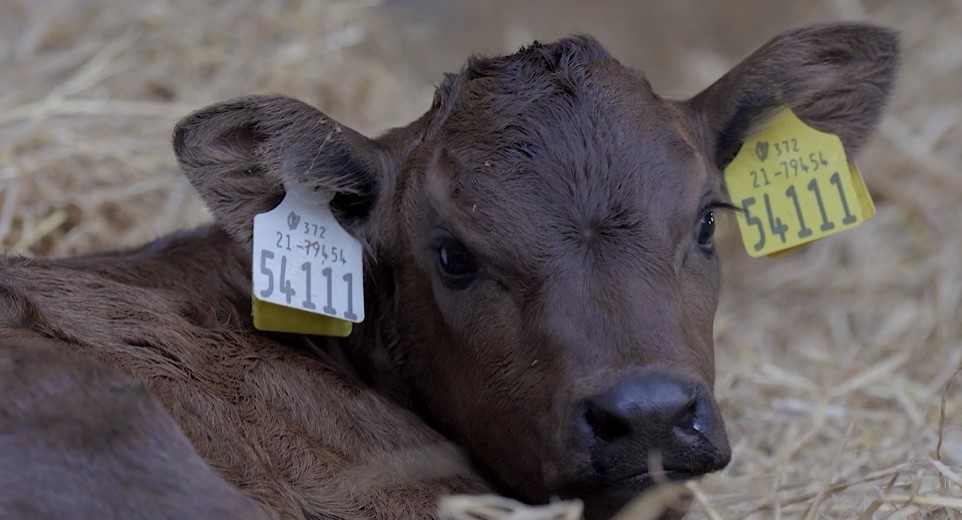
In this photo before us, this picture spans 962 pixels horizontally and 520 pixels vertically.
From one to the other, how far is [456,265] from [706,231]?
0.77 m

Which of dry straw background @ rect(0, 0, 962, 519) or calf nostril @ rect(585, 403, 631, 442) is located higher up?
dry straw background @ rect(0, 0, 962, 519)

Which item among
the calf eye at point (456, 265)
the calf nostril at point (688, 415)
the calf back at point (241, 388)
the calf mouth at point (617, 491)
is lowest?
the calf mouth at point (617, 491)

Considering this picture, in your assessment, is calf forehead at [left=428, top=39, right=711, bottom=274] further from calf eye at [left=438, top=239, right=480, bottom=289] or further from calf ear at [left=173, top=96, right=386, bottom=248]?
calf ear at [left=173, top=96, right=386, bottom=248]

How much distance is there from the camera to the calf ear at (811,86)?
4.29m

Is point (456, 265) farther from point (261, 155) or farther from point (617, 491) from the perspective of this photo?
point (617, 491)

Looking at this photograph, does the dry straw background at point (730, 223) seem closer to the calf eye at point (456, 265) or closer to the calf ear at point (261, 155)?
the calf eye at point (456, 265)

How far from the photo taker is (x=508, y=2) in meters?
11.5

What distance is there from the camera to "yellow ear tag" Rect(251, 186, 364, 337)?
377 centimetres

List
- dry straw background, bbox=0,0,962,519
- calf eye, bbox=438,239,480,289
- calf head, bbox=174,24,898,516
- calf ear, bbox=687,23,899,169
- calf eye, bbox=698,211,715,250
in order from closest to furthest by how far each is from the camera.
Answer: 1. calf head, bbox=174,24,898,516
2. calf eye, bbox=438,239,480,289
3. calf eye, bbox=698,211,715,250
4. calf ear, bbox=687,23,899,169
5. dry straw background, bbox=0,0,962,519

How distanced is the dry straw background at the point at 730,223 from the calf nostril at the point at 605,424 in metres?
0.61

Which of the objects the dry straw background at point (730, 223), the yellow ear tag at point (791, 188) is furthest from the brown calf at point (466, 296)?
the dry straw background at point (730, 223)

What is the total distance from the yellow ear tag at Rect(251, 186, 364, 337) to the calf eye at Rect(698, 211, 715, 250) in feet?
3.41

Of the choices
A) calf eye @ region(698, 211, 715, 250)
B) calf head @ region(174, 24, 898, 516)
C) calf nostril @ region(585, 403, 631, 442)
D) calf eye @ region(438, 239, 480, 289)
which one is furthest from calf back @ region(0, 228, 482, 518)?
calf eye @ region(698, 211, 715, 250)

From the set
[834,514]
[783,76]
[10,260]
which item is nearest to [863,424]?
[834,514]
